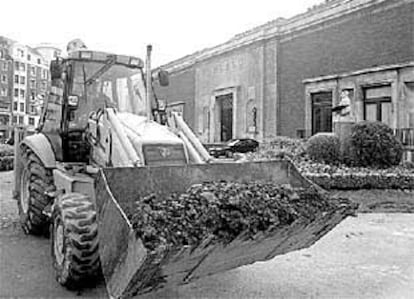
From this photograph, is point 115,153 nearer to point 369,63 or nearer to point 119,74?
point 119,74

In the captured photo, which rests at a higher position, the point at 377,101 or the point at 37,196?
the point at 377,101

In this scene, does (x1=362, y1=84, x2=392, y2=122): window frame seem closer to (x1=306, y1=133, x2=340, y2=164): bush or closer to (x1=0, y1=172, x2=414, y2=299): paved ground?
(x1=306, y1=133, x2=340, y2=164): bush

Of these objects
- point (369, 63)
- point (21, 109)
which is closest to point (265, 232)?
point (369, 63)

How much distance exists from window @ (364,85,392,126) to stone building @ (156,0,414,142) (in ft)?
0.11

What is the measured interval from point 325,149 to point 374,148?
1271 millimetres

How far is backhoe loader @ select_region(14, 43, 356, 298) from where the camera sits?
3.32 meters

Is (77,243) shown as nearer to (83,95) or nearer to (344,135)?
(83,95)

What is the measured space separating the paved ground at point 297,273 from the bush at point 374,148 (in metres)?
5.17

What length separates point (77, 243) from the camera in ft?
13.2

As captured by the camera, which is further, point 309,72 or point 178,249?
point 309,72

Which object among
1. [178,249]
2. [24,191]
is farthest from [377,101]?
[178,249]

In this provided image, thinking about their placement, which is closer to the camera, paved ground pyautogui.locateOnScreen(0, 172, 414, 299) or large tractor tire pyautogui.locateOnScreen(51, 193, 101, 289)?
large tractor tire pyautogui.locateOnScreen(51, 193, 101, 289)

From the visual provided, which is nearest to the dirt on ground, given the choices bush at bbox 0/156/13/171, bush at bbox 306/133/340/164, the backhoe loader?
bush at bbox 306/133/340/164

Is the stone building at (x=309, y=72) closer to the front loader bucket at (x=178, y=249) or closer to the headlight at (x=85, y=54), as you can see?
the headlight at (x=85, y=54)
